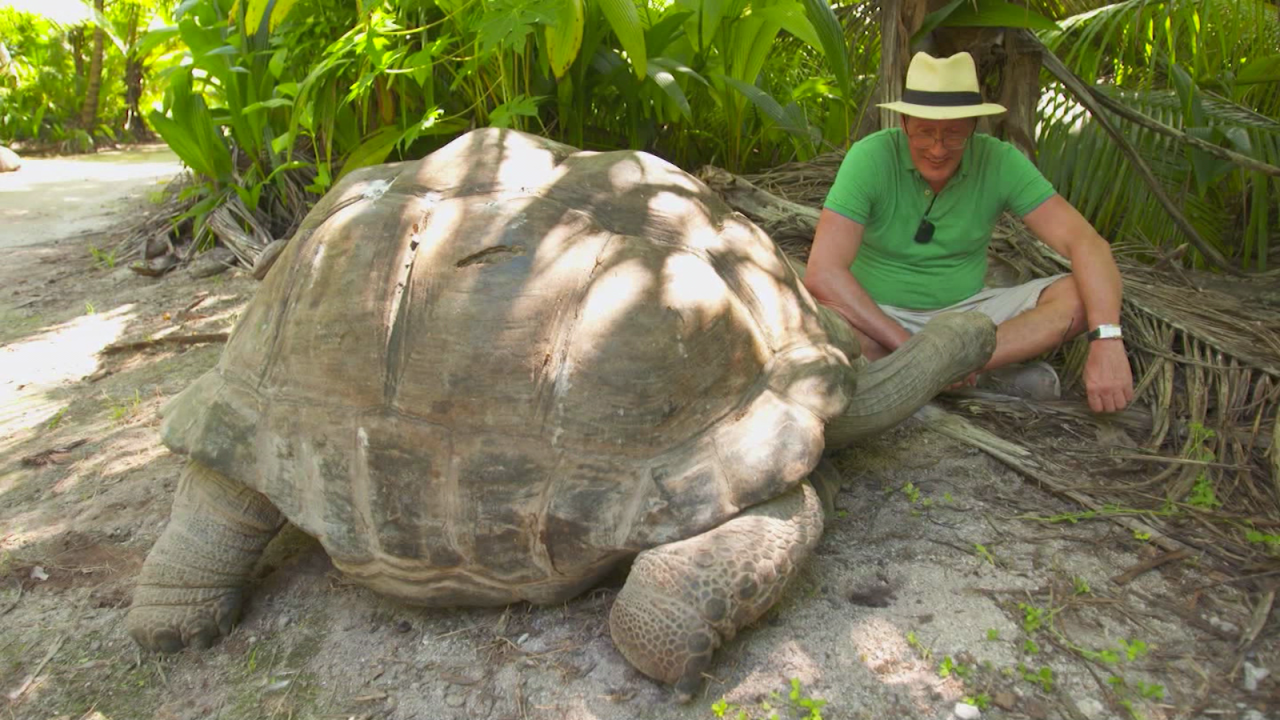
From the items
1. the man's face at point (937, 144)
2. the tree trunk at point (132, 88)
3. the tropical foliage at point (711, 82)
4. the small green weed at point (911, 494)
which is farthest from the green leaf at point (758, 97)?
the tree trunk at point (132, 88)

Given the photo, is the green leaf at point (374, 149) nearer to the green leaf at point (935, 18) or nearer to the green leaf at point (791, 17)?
the green leaf at point (791, 17)

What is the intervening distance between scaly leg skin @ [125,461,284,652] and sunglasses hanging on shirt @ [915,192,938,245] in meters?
A: 2.47

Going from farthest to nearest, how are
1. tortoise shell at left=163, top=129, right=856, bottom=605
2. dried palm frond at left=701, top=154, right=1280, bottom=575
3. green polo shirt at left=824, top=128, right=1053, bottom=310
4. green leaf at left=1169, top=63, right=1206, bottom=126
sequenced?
Answer: green leaf at left=1169, top=63, right=1206, bottom=126 → green polo shirt at left=824, top=128, right=1053, bottom=310 → dried palm frond at left=701, top=154, right=1280, bottom=575 → tortoise shell at left=163, top=129, right=856, bottom=605

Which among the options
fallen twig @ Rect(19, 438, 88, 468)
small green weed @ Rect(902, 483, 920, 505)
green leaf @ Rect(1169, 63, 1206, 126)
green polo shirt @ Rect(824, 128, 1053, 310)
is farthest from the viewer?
green leaf @ Rect(1169, 63, 1206, 126)

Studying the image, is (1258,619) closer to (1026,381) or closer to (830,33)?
(1026,381)

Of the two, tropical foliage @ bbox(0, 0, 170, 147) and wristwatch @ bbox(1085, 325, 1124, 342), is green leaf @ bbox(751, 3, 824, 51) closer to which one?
wristwatch @ bbox(1085, 325, 1124, 342)

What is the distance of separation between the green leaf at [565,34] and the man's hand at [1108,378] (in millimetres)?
2318

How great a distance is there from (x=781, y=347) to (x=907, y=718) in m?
0.97

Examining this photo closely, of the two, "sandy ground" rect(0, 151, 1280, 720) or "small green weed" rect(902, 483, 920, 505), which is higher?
"small green weed" rect(902, 483, 920, 505)

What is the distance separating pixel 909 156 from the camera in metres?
3.40

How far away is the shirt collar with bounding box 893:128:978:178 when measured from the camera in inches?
132

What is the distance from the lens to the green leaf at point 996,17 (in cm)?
382

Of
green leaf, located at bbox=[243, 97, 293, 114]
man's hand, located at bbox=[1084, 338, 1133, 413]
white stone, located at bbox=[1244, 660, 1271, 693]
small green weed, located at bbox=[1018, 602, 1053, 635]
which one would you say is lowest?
white stone, located at bbox=[1244, 660, 1271, 693]

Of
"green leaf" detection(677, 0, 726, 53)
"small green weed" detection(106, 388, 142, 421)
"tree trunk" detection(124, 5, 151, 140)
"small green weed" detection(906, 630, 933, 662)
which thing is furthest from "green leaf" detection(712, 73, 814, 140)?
"tree trunk" detection(124, 5, 151, 140)
